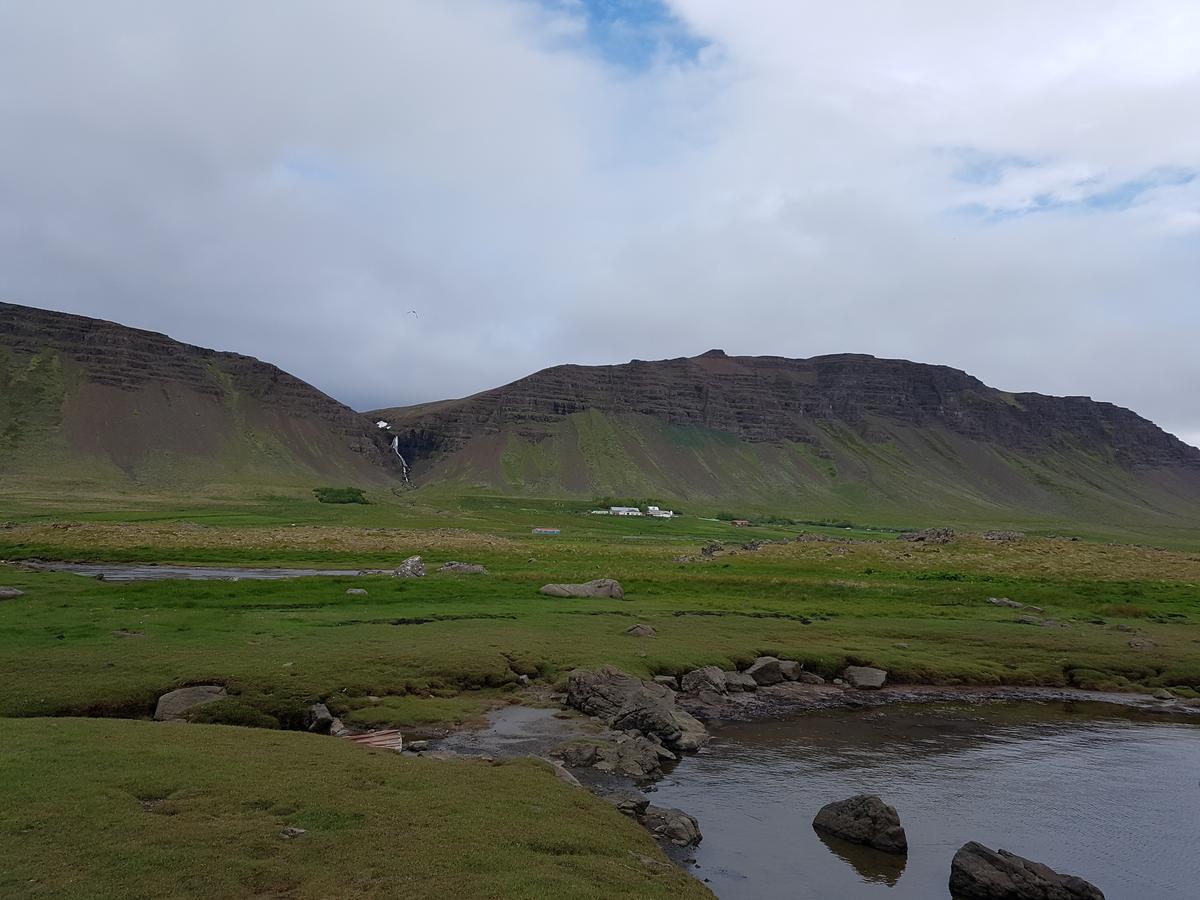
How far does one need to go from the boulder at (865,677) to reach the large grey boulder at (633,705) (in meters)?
11.6

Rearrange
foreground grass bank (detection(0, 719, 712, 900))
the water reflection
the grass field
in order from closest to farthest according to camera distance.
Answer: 1. foreground grass bank (detection(0, 719, 712, 900))
2. the grass field
3. the water reflection

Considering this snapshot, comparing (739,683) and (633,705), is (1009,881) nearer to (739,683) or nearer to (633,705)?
(633,705)

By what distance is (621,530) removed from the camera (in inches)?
6526

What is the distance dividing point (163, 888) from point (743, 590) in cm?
5660

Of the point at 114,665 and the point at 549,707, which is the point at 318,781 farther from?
the point at 114,665

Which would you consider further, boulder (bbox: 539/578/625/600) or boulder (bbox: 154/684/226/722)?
boulder (bbox: 539/578/625/600)

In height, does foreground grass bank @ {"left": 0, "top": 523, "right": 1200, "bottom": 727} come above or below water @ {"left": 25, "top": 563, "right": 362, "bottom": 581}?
above

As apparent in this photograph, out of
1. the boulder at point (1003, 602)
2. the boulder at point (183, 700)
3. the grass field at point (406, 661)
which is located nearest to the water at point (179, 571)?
the grass field at point (406, 661)

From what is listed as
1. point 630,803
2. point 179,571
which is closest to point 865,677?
point 630,803

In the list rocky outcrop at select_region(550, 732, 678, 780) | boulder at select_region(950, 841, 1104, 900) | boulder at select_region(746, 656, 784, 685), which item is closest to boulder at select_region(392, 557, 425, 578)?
boulder at select_region(746, 656, 784, 685)

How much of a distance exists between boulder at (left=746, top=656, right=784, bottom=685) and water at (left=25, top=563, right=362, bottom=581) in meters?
43.3

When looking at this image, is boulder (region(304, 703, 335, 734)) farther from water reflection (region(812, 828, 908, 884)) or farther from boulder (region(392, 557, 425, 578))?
boulder (region(392, 557, 425, 578))

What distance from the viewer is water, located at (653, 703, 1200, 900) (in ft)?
64.0

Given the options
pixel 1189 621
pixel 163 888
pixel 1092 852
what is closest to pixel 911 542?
pixel 1189 621
